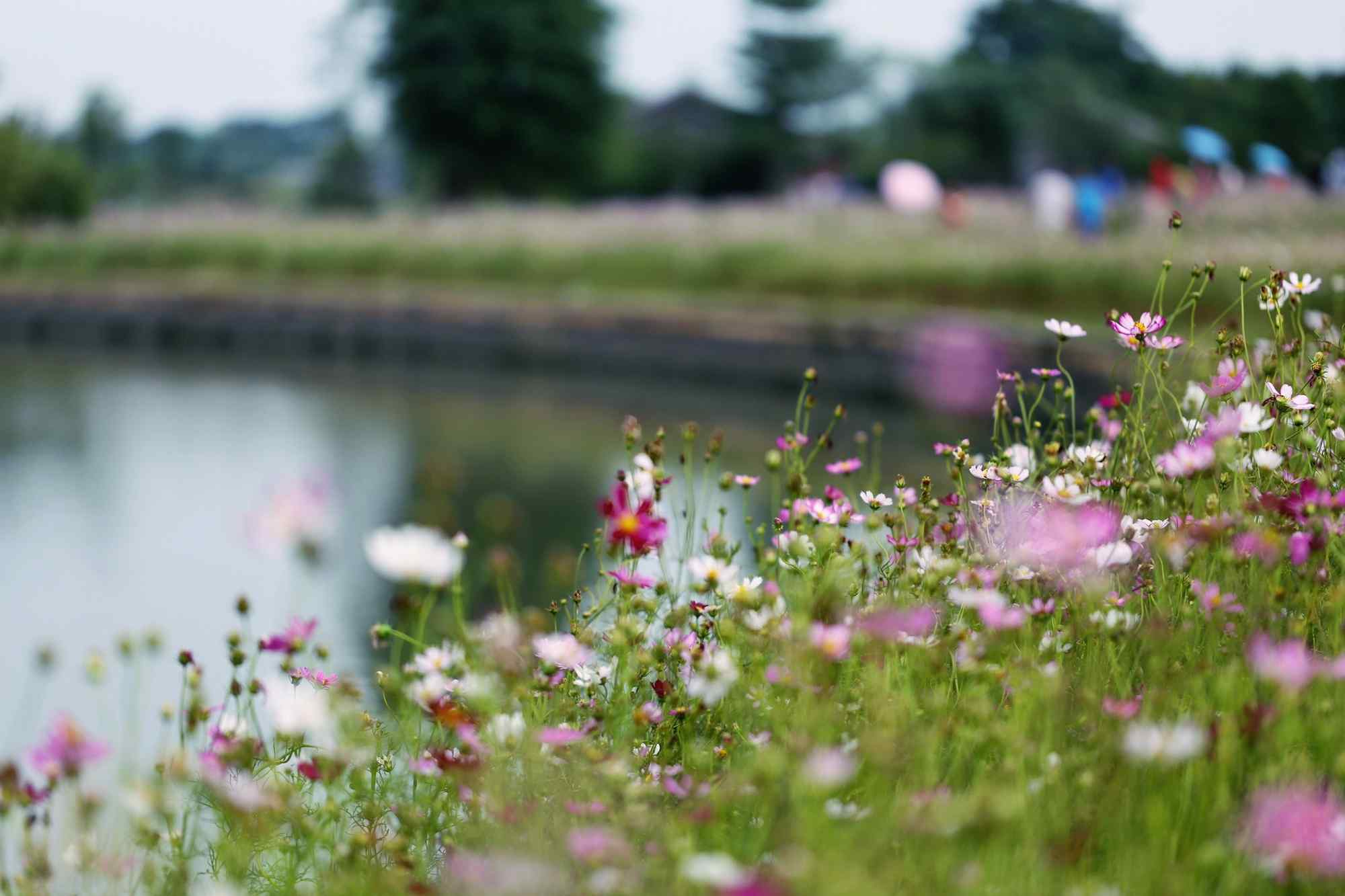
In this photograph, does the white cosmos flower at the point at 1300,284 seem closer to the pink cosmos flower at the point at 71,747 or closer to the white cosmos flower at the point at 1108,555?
the white cosmos flower at the point at 1108,555

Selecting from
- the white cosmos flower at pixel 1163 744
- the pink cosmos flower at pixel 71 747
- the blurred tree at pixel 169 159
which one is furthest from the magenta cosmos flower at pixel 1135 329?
the blurred tree at pixel 169 159

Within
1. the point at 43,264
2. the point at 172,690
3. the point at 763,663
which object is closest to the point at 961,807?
the point at 763,663

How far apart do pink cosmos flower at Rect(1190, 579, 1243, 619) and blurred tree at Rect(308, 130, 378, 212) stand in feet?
114

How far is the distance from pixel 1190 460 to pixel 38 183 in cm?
1605

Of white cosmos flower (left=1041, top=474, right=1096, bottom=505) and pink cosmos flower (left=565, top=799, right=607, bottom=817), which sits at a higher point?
white cosmos flower (left=1041, top=474, right=1096, bottom=505)

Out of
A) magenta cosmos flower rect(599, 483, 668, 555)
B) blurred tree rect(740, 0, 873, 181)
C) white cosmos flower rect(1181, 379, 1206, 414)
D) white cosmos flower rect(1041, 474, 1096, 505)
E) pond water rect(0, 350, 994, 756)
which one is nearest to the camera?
magenta cosmos flower rect(599, 483, 668, 555)

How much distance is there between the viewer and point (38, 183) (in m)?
14.9

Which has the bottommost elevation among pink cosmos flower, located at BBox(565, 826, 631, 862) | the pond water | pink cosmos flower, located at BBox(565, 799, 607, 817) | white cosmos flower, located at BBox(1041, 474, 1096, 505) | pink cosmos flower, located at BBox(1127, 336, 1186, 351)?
the pond water

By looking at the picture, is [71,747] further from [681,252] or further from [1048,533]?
[681,252]

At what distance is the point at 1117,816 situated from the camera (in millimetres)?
1155

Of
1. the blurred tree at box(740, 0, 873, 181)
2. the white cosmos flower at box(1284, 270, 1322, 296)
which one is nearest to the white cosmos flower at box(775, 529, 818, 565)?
the white cosmos flower at box(1284, 270, 1322, 296)

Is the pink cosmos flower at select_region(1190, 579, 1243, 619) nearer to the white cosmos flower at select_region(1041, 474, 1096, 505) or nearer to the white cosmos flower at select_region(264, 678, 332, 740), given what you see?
the white cosmos flower at select_region(1041, 474, 1096, 505)

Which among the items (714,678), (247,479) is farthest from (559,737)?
(247,479)

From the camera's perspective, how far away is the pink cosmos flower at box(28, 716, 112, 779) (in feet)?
3.17
